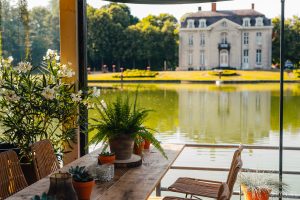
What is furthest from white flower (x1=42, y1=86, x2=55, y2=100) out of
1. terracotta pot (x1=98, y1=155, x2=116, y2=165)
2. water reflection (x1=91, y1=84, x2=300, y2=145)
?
water reflection (x1=91, y1=84, x2=300, y2=145)

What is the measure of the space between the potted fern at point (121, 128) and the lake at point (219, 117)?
638 centimetres

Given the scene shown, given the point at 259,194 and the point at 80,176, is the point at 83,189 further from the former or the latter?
the point at 259,194

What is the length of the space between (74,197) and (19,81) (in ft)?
8.21

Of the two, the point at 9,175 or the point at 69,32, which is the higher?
the point at 69,32

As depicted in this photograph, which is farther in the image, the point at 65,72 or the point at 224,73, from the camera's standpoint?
the point at 224,73

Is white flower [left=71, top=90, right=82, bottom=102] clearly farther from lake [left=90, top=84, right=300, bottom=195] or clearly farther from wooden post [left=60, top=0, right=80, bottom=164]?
lake [left=90, top=84, right=300, bottom=195]

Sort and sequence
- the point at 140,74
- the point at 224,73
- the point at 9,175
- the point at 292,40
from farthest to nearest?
the point at 224,73 < the point at 140,74 < the point at 292,40 < the point at 9,175

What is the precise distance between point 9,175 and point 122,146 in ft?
2.39

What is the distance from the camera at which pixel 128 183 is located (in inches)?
94.0

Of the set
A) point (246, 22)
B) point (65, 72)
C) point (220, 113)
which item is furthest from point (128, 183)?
point (220, 113)

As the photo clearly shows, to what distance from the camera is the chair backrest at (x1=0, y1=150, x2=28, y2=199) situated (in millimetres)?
2600

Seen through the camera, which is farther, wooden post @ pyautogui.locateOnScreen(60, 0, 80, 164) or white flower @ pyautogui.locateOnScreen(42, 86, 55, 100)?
wooden post @ pyautogui.locateOnScreen(60, 0, 80, 164)

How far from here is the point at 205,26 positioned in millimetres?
12781

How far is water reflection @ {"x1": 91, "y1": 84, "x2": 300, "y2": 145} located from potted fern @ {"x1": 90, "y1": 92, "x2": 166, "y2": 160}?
10.8 meters
